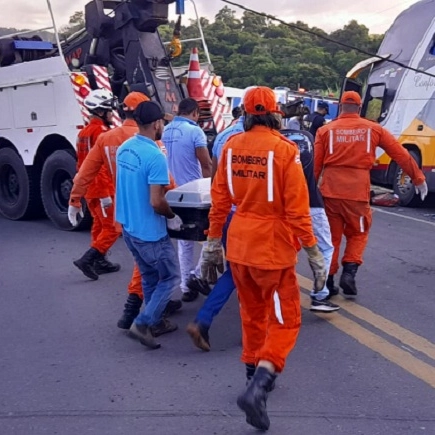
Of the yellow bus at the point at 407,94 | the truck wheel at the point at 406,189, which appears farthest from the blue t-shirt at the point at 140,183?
the truck wheel at the point at 406,189

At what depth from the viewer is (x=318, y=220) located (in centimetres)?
598

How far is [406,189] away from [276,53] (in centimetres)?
2197

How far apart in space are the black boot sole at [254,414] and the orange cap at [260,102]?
1553 mm

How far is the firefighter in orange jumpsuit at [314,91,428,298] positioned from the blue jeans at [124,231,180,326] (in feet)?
5.81

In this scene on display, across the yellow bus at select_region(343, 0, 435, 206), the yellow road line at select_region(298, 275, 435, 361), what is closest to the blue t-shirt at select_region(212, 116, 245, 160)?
the yellow road line at select_region(298, 275, 435, 361)

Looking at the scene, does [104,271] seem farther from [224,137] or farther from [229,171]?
[229,171]

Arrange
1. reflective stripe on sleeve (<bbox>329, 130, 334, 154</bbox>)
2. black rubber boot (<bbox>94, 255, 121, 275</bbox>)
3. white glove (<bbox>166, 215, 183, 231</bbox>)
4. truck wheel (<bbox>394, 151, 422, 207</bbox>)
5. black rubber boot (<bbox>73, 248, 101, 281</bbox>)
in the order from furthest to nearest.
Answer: truck wheel (<bbox>394, 151, 422, 207</bbox>) → black rubber boot (<bbox>94, 255, 121, 275</bbox>) → black rubber boot (<bbox>73, 248, 101, 281</bbox>) → reflective stripe on sleeve (<bbox>329, 130, 334, 154</bbox>) → white glove (<bbox>166, 215, 183, 231</bbox>)

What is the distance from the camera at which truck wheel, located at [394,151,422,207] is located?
1309 cm

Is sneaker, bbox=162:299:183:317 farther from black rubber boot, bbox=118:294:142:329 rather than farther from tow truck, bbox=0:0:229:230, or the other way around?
tow truck, bbox=0:0:229:230

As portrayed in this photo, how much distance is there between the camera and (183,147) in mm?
6516

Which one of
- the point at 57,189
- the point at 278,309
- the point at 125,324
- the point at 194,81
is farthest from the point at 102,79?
the point at 278,309

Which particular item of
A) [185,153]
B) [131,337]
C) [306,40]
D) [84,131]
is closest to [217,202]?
[131,337]

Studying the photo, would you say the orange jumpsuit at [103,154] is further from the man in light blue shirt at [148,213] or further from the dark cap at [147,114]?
the dark cap at [147,114]

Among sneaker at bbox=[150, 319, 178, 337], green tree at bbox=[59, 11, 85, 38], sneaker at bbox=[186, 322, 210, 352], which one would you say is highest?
green tree at bbox=[59, 11, 85, 38]
